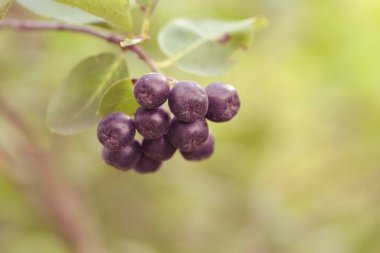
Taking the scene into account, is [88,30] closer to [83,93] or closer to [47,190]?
[83,93]

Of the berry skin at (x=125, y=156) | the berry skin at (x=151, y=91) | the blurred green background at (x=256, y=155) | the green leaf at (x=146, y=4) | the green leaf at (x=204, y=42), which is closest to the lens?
the berry skin at (x=151, y=91)

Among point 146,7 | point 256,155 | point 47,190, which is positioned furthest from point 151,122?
point 256,155

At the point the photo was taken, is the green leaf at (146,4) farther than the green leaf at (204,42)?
No

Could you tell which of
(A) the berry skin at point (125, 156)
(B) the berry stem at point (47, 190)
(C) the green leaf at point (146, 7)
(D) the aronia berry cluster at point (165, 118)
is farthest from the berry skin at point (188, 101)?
(B) the berry stem at point (47, 190)

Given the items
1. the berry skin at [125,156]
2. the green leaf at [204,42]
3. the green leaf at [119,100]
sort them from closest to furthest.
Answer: the green leaf at [119,100] → the berry skin at [125,156] → the green leaf at [204,42]

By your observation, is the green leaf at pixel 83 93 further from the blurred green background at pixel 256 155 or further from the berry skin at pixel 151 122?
Result: the blurred green background at pixel 256 155

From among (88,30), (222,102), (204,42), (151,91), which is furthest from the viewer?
(204,42)

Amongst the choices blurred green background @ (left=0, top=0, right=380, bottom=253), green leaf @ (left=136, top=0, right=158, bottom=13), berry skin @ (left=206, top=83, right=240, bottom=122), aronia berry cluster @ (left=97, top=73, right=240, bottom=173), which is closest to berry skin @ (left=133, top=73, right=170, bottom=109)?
aronia berry cluster @ (left=97, top=73, right=240, bottom=173)

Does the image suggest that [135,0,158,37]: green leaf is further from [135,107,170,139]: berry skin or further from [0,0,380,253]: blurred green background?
[0,0,380,253]: blurred green background
